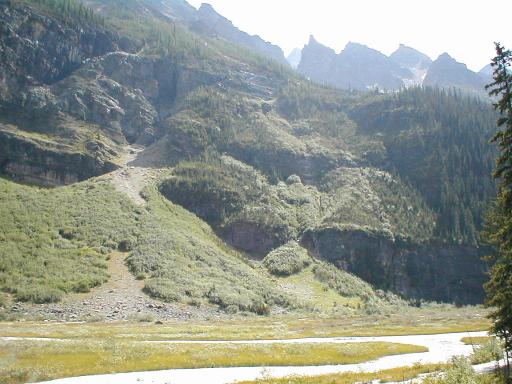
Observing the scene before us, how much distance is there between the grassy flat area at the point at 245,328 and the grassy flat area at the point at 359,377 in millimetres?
22611

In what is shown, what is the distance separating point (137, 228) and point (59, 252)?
70.9ft

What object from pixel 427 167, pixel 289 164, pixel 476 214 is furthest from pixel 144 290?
pixel 427 167

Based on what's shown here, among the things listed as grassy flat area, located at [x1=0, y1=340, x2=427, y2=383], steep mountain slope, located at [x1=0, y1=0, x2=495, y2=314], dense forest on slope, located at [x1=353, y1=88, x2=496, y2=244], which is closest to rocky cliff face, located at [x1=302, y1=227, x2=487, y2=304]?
steep mountain slope, located at [x1=0, y1=0, x2=495, y2=314]

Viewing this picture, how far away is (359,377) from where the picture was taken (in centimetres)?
2839

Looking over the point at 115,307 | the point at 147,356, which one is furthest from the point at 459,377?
the point at 115,307

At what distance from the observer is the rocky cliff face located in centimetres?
11619

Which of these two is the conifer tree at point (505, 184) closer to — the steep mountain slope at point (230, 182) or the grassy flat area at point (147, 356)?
the grassy flat area at point (147, 356)

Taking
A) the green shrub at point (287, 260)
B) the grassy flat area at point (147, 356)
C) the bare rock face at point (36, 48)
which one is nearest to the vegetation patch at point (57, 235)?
the grassy flat area at point (147, 356)

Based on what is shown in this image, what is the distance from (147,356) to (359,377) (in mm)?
17416

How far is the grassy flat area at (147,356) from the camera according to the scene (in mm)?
29828

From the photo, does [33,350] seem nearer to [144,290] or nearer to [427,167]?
[144,290]

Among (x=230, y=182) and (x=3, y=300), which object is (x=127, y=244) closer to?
(x=3, y=300)

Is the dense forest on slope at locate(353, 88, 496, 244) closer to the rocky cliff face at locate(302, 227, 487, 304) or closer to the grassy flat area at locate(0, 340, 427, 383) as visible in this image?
the rocky cliff face at locate(302, 227, 487, 304)

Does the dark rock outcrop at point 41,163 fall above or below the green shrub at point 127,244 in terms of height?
→ above
